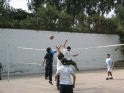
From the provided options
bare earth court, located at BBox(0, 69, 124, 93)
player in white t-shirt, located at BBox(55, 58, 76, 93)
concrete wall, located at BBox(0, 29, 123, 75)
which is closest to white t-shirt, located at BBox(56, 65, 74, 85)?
player in white t-shirt, located at BBox(55, 58, 76, 93)

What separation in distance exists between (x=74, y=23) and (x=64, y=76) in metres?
15.9

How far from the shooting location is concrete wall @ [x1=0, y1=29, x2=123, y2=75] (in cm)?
1738

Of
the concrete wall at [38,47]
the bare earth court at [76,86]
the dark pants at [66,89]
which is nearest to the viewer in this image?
the dark pants at [66,89]

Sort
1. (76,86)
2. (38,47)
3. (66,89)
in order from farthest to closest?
(38,47) < (76,86) < (66,89)

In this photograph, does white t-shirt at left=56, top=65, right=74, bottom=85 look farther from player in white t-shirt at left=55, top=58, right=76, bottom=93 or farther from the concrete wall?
the concrete wall

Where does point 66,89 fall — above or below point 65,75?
below

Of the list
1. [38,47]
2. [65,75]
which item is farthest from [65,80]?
[38,47]

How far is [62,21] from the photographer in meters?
20.9

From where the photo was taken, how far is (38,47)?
18.8 meters

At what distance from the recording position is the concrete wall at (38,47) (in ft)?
57.0

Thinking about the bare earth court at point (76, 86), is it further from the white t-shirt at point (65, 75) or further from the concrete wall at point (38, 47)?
the concrete wall at point (38, 47)

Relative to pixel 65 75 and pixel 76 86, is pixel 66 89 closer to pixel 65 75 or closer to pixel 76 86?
pixel 65 75

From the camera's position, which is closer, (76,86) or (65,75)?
(65,75)

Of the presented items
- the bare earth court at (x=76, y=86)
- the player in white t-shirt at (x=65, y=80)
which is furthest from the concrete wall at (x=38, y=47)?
the player in white t-shirt at (x=65, y=80)
